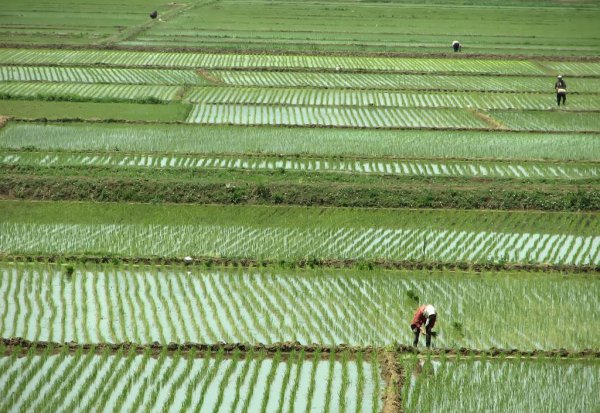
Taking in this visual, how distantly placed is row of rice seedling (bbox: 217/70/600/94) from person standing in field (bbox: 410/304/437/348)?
12.2 metres

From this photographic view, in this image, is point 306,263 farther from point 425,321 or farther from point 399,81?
point 399,81

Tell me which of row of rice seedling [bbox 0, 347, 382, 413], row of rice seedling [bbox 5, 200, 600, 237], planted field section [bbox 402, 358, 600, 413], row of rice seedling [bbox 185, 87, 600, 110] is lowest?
row of rice seedling [bbox 0, 347, 382, 413]

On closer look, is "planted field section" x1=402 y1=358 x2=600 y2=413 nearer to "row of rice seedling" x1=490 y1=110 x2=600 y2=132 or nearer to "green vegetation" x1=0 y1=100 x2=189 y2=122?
"row of rice seedling" x1=490 y1=110 x2=600 y2=132

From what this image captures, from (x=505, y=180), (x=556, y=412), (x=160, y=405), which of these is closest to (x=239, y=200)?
(x=505, y=180)

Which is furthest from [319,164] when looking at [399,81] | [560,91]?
[399,81]

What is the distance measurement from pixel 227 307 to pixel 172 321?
0.65m

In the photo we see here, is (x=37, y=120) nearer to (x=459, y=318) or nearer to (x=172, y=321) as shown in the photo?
(x=172, y=321)

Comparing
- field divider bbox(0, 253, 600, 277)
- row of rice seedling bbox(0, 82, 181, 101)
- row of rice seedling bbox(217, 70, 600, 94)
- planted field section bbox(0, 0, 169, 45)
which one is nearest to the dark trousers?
field divider bbox(0, 253, 600, 277)

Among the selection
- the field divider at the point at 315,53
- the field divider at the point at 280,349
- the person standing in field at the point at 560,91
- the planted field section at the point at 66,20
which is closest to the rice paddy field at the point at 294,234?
the field divider at the point at 280,349

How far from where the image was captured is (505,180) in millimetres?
12555

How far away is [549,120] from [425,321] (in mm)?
10433

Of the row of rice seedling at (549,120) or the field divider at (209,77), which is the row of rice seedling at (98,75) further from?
the row of rice seedling at (549,120)

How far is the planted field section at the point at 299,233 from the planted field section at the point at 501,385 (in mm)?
2483

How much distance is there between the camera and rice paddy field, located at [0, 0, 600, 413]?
7.24m
